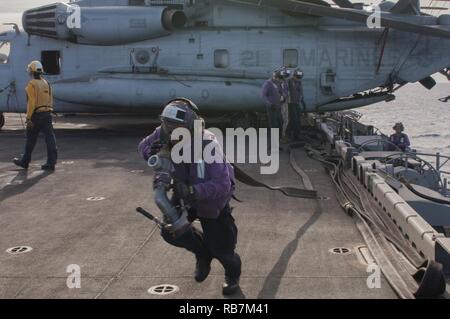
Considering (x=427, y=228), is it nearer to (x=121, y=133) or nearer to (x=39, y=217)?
(x=39, y=217)

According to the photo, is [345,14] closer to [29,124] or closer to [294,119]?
[294,119]

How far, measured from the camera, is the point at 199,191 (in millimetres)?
4438

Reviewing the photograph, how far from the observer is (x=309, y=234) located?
6758mm

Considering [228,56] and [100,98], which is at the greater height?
[228,56]

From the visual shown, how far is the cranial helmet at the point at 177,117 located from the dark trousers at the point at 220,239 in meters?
0.76

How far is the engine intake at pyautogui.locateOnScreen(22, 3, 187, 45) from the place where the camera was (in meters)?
16.2

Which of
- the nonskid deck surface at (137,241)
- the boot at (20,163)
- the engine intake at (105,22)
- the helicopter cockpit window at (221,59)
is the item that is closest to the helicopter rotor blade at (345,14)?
the helicopter cockpit window at (221,59)

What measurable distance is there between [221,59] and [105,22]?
3.35m

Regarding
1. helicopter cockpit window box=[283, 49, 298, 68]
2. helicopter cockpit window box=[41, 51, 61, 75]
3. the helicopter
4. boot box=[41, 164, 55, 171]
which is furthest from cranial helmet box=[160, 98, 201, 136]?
helicopter cockpit window box=[41, 51, 61, 75]

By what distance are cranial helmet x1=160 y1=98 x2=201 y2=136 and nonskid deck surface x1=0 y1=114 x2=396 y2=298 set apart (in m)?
1.42

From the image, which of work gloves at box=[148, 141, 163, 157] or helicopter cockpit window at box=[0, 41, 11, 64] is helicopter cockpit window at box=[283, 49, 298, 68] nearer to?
helicopter cockpit window at box=[0, 41, 11, 64]

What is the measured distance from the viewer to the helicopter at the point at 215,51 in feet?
53.4
